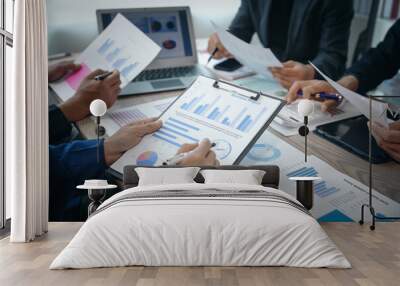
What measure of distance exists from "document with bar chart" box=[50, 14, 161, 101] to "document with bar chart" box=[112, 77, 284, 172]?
0.61 metres

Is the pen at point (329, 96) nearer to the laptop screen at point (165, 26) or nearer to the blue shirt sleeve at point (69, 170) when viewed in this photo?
the laptop screen at point (165, 26)

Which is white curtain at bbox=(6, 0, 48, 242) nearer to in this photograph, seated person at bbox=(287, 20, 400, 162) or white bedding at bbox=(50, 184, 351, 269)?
white bedding at bbox=(50, 184, 351, 269)

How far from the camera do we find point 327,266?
4344 millimetres

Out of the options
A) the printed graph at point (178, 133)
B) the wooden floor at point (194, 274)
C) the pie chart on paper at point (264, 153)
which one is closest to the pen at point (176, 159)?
the printed graph at point (178, 133)

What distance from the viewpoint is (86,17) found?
7219mm

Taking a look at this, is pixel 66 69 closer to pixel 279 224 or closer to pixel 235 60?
pixel 235 60

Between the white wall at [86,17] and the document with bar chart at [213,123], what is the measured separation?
29.3 inches

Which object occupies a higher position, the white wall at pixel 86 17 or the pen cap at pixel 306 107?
the white wall at pixel 86 17

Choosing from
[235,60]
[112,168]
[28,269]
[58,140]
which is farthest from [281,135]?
[28,269]

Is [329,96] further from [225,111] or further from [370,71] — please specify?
[225,111]

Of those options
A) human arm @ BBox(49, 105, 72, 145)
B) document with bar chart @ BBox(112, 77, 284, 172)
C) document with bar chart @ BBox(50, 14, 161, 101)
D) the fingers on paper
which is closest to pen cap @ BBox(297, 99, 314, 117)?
document with bar chart @ BBox(112, 77, 284, 172)

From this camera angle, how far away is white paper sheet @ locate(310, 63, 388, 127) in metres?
6.77

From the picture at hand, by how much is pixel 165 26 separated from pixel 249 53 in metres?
1.00

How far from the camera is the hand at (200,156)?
22.7 feet
